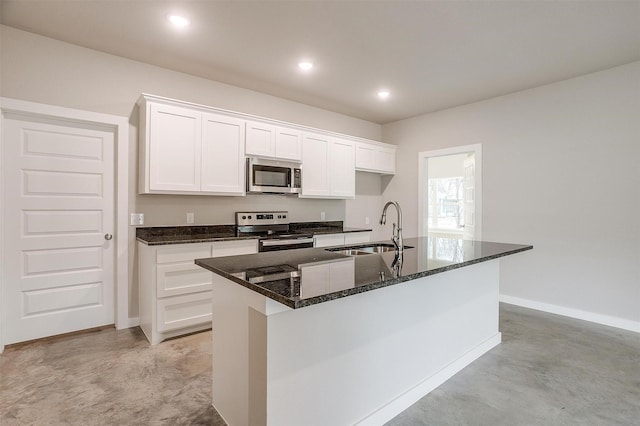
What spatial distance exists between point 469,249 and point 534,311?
2227 mm

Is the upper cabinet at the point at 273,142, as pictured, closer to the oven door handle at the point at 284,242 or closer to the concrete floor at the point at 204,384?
the oven door handle at the point at 284,242

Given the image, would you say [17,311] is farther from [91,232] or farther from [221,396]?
[221,396]

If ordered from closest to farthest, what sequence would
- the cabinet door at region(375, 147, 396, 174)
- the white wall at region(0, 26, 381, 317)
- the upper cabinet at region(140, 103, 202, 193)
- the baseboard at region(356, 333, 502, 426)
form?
the baseboard at region(356, 333, 502, 426), the white wall at region(0, 26, 381, 317), the upper cabinet at region(140, 103, 202, 193), the cabinet door at region(375, 147, 396, 174)

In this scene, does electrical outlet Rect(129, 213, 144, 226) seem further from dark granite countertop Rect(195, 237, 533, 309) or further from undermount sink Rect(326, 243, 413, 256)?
undermount sink Rect(326, 243, 413, 256)

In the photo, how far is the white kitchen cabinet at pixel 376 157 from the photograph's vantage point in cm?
495

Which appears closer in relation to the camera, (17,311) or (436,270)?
(436,270)

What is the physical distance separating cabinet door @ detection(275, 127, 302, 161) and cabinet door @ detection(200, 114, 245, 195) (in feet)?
1.58

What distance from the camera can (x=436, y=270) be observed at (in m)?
1.66

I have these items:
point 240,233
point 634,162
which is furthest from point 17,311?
point 634,162

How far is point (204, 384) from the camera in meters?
2.17

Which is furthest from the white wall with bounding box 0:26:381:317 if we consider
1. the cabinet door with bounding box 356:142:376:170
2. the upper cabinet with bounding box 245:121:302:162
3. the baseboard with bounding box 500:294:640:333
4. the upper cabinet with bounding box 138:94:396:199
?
the baseboard with bounding box 500:294:640:333

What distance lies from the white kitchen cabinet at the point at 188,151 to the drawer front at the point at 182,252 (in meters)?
0.63

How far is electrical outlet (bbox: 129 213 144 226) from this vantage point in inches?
127

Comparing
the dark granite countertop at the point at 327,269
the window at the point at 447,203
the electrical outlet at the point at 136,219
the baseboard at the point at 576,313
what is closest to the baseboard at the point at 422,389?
the dark granite countertop at the point at 327,269
